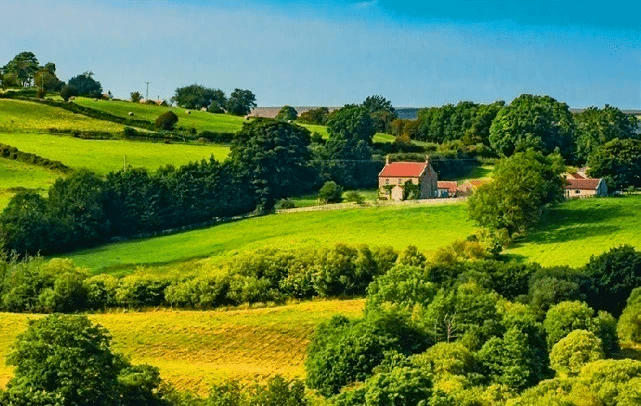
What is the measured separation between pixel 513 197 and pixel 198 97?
90.3 m

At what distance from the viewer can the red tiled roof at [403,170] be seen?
8990 cm

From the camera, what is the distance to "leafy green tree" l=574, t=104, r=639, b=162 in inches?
4151

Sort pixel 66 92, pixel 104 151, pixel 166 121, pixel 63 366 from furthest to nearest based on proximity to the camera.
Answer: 1. pixel 66 92
2. pixel 166 121
3. pixel 104 151
4. pixel 63 366

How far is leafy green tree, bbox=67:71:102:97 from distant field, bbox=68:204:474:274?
6492cm

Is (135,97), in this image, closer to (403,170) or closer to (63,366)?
(403,170)

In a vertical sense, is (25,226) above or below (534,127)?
below

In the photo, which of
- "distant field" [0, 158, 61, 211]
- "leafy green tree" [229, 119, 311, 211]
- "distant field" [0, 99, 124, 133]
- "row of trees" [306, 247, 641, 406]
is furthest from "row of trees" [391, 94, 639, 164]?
"row of trees" [306, 247, 641, 406]

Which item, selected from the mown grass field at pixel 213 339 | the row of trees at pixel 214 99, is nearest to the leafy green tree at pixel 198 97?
the row of trees at pixel 214 99

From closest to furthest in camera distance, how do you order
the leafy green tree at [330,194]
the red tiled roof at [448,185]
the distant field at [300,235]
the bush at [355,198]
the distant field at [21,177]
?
the distant field at [300,235] → the distant field at [21,177] → the bush at [355,198] → the leafy green tree at [330,194] → the red tiled roof at [448,185]

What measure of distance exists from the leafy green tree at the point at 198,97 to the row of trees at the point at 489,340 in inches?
3928

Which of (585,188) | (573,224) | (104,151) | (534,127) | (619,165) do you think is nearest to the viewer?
(573,224)

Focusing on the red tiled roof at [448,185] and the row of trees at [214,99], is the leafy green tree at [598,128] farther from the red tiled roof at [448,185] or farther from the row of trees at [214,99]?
the row of trees at [214,99]

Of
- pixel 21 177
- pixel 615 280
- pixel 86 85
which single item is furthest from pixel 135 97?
pixel 615 280

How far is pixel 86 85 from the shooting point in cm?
14288
